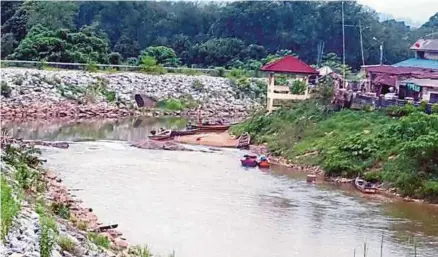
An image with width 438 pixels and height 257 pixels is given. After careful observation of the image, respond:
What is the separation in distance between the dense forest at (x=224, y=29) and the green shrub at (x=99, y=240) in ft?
130

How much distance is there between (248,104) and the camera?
155 ft

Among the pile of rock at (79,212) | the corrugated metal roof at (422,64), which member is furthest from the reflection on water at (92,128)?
the pile of rock at (79,212)

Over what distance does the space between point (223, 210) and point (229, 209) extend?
0.23m

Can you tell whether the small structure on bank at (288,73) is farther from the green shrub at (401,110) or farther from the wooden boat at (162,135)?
the green shrub at (401,110)

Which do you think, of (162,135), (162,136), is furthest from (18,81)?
(162,136)

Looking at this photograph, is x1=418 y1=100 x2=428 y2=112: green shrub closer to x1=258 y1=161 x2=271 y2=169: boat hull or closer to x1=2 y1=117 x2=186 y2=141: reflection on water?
x1=258 y1=161 x2=271 y2=169: boat hull

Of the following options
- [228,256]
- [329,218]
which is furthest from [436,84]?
A: [228,256]

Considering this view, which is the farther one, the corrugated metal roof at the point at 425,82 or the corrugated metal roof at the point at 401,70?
the corrugated metal roof at the point at 401,70

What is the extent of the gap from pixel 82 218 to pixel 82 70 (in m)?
30.2

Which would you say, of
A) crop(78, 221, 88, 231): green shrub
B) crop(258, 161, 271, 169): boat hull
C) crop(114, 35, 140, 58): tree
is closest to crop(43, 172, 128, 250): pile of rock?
crop(78, 221, 88, 231): green shrub

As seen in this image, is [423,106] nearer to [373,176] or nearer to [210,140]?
[373,176]

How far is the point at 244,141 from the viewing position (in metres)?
30.7

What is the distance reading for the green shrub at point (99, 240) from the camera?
1316 centimetres

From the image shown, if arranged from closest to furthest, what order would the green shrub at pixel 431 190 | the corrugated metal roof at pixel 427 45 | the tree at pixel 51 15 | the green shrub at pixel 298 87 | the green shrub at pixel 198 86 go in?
the green shrub at pixel 431 190
the green shrub at pixel 298 87
the corrugated metal roof at pixel 427 45
the green shrub at pixel 198 86
the tree at pixel 51 15
